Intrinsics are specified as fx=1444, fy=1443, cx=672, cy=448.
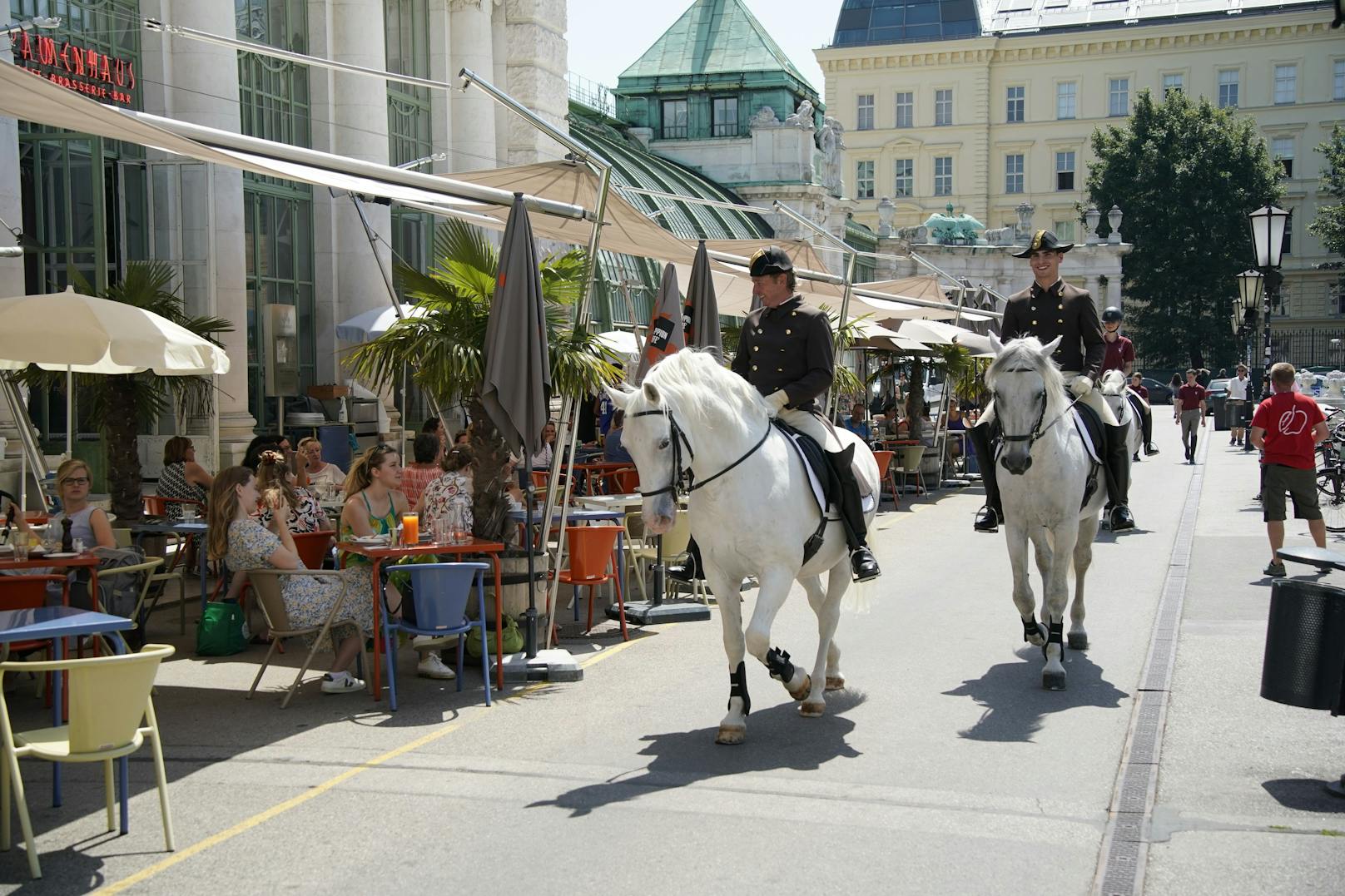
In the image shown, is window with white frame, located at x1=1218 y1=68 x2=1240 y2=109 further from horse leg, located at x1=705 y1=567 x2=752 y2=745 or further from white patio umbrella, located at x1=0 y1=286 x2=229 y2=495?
horse leg, located at x1=705 y1=567 x2=752 y2=745

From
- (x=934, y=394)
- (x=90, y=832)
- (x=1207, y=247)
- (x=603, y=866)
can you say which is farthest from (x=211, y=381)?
(x=1207, y=247)

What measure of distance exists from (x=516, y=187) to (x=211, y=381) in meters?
7.16

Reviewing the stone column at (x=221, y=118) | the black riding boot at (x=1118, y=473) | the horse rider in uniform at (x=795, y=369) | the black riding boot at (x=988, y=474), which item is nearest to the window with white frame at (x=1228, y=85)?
the stone column at (x=221, y=118)

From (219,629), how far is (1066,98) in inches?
3218

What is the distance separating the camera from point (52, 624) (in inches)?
262

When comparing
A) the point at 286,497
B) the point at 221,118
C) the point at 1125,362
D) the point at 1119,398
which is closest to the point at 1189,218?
the point at 1125,362

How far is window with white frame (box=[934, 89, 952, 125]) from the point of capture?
282ft

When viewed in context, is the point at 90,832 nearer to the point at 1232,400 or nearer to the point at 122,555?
the point at 122,555

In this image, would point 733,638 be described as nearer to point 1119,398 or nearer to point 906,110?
point 1119,398

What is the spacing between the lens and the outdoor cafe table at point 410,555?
353 inches

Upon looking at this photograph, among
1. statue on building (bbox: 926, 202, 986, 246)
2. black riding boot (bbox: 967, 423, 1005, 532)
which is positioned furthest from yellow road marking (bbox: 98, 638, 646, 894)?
statue on building (bbox: 926, 202, 986, 246)

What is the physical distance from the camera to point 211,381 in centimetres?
1797

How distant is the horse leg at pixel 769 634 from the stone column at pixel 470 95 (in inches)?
793

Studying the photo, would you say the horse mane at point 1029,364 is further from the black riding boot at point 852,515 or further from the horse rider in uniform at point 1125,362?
the horse rider in uniform at point 1125,362
